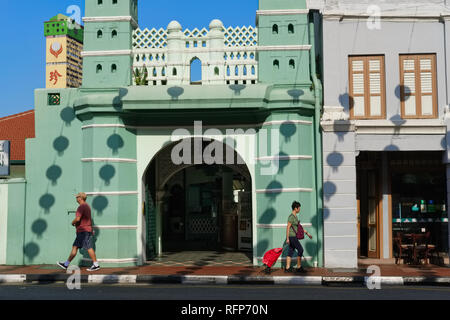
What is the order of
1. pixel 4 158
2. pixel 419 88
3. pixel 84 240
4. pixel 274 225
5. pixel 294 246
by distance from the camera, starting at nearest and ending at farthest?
pixel 294 246, pixel 84 240, pixel 274 225, pixel 419 88, pixel 4 158

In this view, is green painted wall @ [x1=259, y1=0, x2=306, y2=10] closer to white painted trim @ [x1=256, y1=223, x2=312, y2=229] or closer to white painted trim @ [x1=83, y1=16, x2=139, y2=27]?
white painted trim @ [x1=83, y1=16, x2=139, y2=27]

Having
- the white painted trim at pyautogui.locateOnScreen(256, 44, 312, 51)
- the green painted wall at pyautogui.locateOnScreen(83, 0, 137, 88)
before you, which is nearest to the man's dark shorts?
the green painted wall at pyautogui.locateOnScreen(83, 0, 137, 88)

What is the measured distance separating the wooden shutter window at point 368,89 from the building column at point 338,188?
548 mm

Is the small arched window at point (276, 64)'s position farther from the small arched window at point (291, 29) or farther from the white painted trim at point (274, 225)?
the white painted trim at point (274, 225)

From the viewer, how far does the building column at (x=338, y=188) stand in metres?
13.3

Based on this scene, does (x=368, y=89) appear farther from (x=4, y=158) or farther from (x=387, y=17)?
(x=4, y=158)

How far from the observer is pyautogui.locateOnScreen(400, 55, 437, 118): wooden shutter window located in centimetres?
1368

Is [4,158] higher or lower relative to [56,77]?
lower

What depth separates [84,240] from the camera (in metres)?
12.6

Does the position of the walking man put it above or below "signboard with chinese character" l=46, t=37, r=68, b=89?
below

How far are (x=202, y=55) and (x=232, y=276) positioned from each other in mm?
5386

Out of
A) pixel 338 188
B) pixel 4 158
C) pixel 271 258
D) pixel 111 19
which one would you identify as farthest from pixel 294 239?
pixel 4 158

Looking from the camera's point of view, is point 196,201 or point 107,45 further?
point 196,201

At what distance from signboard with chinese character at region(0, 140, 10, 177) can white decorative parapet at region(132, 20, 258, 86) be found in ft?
14.1
